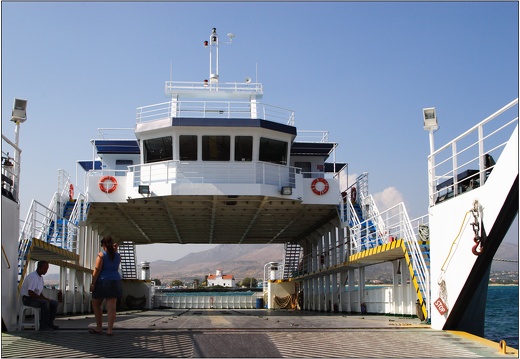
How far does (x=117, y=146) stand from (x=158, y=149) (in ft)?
15.7

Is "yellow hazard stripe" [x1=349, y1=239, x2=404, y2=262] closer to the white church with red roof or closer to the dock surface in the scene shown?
the dock surface

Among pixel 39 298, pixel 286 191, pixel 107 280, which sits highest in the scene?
pixel 286 191

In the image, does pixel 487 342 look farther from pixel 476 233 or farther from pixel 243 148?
pixel 243 148

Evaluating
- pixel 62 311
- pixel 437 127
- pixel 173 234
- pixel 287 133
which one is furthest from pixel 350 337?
pixel 173 234

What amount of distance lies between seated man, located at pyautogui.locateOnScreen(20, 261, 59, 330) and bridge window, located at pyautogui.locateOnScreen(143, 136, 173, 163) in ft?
33.0

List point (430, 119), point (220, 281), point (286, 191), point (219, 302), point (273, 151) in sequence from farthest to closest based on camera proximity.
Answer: point (220, 281), point (219, 302), point (273, 151), point (286, 191), point (430, 119)

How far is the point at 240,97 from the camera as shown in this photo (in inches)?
879

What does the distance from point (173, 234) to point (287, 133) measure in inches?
542

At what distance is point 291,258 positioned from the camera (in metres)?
36.8

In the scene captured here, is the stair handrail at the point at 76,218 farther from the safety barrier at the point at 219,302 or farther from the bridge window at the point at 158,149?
the safety barrier at the point at 219,302

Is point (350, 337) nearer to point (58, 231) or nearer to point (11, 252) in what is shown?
point (11, 252)

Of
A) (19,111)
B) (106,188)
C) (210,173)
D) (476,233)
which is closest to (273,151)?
(210,173)

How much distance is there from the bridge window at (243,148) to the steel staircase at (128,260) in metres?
18.4

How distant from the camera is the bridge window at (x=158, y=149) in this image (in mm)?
19594
